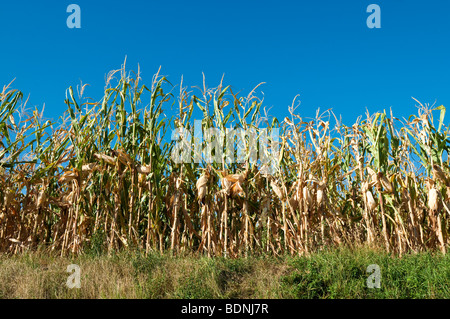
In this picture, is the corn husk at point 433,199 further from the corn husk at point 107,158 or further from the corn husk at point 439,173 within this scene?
the corn husk at point 107,158

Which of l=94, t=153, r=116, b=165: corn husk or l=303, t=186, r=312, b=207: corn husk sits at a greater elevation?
l=94, t=153, r=116, b=165: corn husk

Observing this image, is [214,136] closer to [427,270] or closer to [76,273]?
[76,273]

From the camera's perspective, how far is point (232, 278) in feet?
11.1

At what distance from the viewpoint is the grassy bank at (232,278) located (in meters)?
3.06

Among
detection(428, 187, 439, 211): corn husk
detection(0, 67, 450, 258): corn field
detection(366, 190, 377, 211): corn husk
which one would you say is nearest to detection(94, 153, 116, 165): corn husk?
detection(0, 67, 450, 258): corn field

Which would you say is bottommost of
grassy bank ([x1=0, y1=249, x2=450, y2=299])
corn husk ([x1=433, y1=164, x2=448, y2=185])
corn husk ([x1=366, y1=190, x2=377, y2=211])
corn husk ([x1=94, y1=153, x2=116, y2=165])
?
grassy bank ([x1=0, y1=249, x2=450, y2=299])

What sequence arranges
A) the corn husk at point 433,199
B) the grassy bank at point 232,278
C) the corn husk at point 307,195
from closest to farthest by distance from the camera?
the grassy bank at point 232,278
the corn husk at point 307,195
the corn husk at point 433,199

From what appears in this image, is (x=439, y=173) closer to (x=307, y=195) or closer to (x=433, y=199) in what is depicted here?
(x=433, y=199)

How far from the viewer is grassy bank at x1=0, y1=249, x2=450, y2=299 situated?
3.06 m

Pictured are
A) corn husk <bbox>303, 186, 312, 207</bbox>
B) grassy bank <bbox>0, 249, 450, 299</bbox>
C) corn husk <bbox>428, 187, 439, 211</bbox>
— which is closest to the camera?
grassy bank <bbox>0, 249, 450, 299</bbox>

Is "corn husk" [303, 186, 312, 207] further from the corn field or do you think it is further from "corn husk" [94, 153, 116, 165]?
"corn husk" [94, 153, 116, 165]

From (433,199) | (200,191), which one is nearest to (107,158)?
(200,191)

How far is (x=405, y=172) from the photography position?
4.55m

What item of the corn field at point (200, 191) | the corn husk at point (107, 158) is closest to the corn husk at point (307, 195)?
the corn field at point (200, 191)
